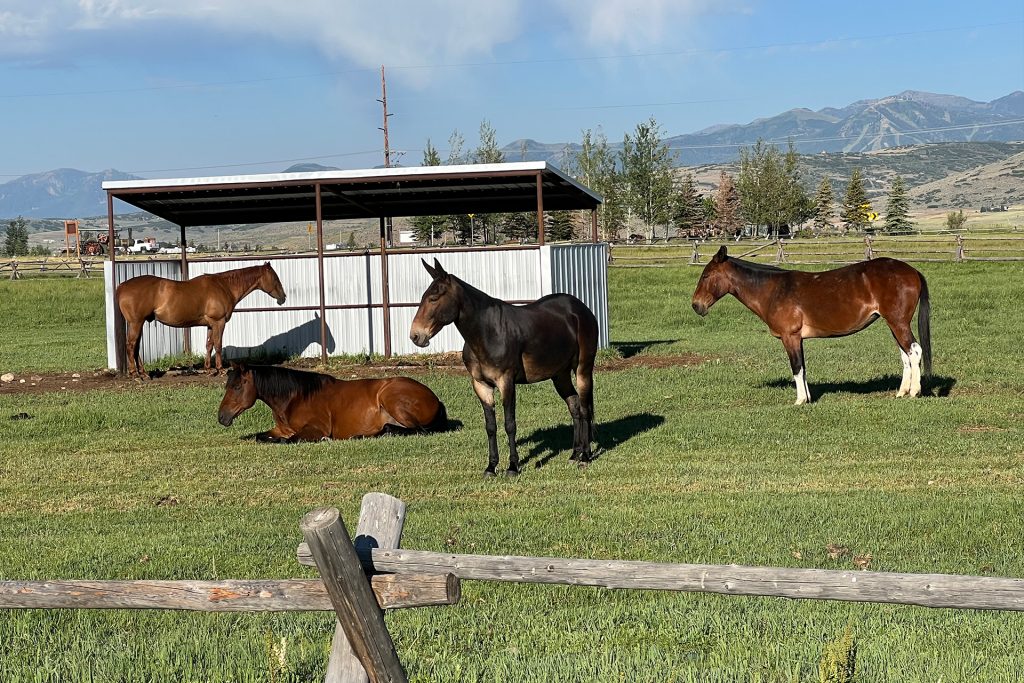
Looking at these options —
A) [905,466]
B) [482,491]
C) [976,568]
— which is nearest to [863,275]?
[905,466]

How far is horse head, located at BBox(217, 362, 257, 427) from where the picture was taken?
Answer: 13.0 metres

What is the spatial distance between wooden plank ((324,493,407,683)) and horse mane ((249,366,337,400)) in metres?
8.40

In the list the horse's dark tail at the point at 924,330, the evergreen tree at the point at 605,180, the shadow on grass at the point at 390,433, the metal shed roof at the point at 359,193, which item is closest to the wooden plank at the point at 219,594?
the shadow on grass at the point at 390,433

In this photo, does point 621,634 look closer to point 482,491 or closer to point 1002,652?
point 1002,652

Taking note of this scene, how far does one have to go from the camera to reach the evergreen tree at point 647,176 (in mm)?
80312

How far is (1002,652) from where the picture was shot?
5715 mm

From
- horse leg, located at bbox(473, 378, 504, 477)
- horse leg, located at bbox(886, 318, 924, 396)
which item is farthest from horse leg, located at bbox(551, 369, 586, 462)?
horse leg, located at bbox(886, 318, 924, 396)

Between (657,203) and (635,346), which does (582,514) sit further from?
(657,203)

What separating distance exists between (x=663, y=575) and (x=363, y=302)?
19.6 metres

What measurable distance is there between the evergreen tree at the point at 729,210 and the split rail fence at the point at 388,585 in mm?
102696

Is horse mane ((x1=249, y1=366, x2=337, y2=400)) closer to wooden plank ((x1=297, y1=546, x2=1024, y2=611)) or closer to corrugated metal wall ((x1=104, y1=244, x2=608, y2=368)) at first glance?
wooden plank ((x1=297, y1=546, x2=1024, y2=611))

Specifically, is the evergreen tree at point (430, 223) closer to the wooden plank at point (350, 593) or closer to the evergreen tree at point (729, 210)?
the evergreen tree at point (729, 210)

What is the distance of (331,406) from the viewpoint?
13203 millimetres

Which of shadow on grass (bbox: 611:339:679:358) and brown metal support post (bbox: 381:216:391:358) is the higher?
brown metal support post (bbox: 381:216:391:358)
